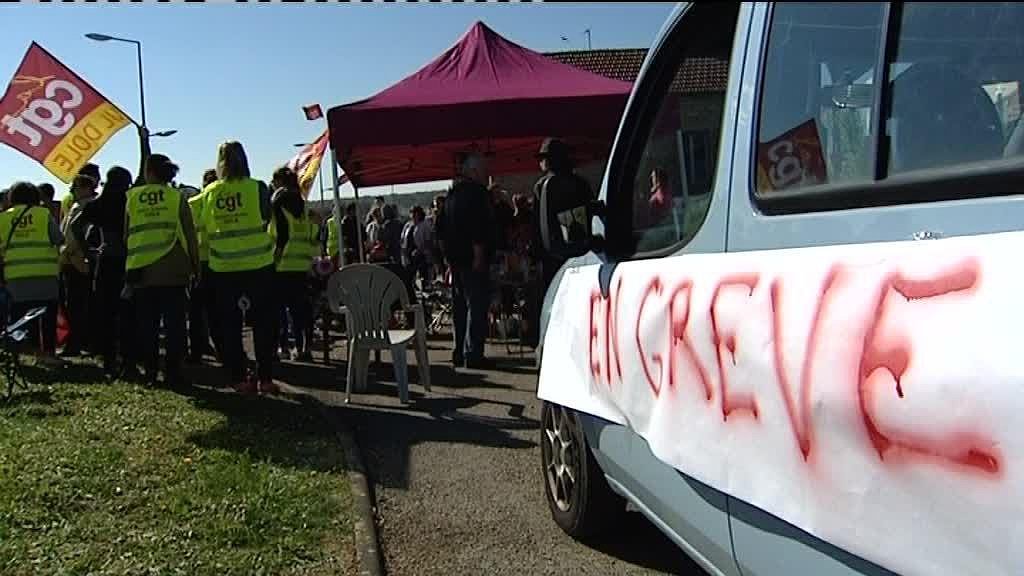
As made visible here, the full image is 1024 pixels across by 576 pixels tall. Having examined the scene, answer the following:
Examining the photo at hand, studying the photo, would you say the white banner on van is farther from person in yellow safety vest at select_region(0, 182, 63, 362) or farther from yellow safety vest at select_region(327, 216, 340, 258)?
yellow safety vest at select_region(327, 216, 340, 258)

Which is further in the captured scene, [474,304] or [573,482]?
[474,304]

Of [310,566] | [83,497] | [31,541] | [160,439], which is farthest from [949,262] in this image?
[160,439]

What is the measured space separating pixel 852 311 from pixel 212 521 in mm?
3478

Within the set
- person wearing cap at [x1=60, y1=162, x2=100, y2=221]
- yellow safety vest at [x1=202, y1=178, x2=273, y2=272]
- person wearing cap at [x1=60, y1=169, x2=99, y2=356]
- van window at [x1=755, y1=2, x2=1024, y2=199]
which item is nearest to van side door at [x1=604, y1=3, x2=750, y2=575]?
van window at [x1=755, y1=2, x2=1024, y2=199]

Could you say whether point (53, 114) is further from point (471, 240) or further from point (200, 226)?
point (471, 240)

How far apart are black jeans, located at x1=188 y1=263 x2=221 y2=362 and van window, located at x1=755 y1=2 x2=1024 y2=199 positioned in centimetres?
762

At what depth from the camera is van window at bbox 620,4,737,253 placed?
2.81 metres

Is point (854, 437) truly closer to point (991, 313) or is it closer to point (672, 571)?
point (991, 313)

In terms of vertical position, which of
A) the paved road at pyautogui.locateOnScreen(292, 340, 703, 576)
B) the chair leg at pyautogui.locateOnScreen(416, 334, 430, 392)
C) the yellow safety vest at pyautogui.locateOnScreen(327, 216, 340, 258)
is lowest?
the paved road at pyautogui.locateOnScreen(292, 340, 703, 576)

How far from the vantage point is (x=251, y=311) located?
7684mm

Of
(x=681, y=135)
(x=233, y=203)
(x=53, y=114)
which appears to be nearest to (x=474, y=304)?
(x=233, y=203)

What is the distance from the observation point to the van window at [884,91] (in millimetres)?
1809

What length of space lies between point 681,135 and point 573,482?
70.5 inches

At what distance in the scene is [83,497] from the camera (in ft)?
16.0
